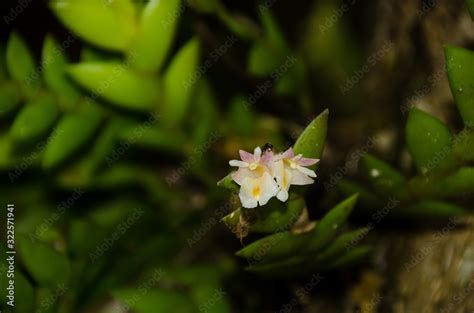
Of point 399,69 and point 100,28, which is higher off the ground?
point 100,28

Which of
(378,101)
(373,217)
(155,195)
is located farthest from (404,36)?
(155,195)

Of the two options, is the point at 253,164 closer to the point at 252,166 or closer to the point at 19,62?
the point at 252,166

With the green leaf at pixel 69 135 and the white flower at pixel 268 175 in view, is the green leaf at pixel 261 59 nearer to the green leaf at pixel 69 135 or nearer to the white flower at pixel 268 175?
the green leaf at pixel 69 135

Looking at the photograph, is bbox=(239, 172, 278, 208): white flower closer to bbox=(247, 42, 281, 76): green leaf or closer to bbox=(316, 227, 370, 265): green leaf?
bbox=(316, 227, 370, 265): green leaf

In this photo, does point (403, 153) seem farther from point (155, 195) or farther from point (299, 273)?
point (155, 195)

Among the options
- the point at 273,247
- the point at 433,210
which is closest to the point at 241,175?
the point at 273,247

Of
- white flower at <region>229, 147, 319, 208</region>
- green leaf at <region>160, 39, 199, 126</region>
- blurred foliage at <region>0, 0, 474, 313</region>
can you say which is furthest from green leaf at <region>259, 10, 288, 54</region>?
white flower at <region>229, 147, 319, 208</region>
